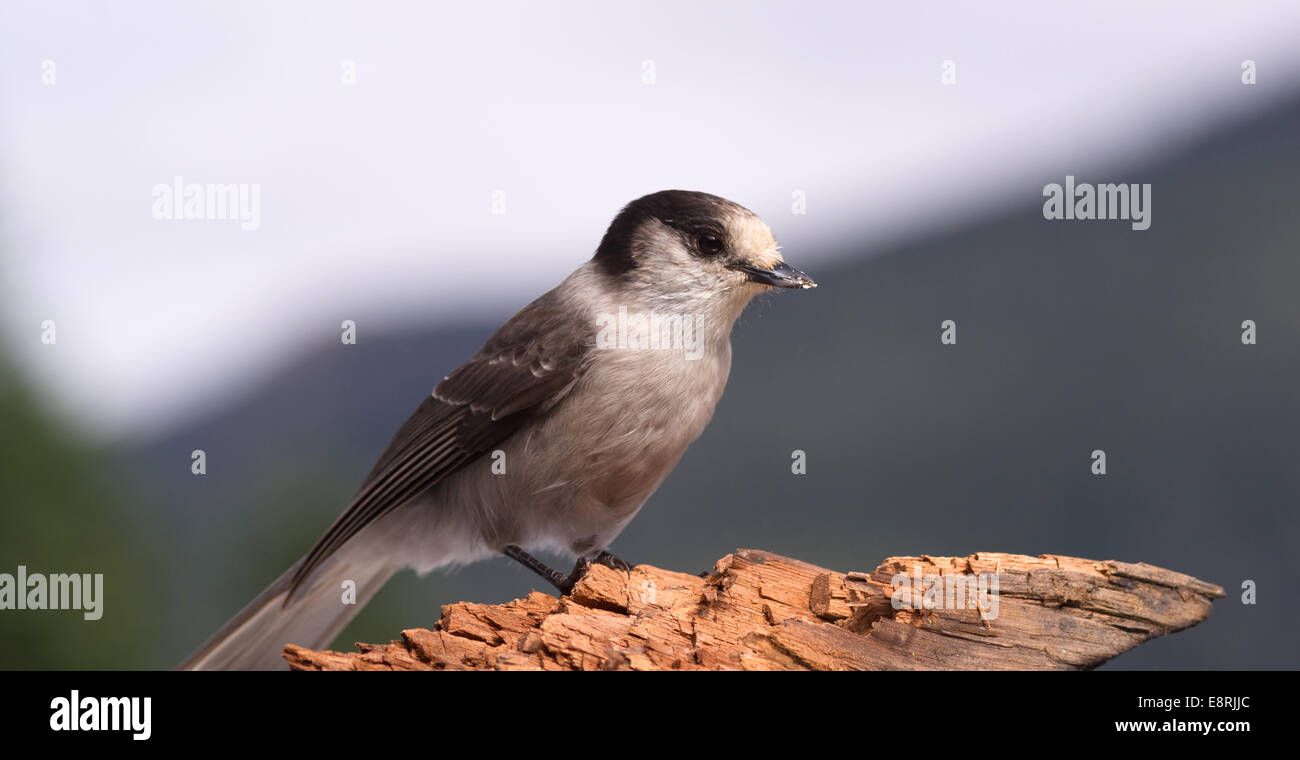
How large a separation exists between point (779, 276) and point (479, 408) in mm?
1305

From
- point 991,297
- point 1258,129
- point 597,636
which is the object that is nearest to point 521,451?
point 597,636

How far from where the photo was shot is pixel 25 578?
840 centimetres

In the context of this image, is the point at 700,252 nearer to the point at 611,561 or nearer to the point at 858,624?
the point at 611,561

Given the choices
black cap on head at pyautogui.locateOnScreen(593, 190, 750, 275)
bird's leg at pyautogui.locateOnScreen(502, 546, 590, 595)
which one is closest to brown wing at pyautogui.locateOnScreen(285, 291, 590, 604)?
black cap on head at pyautogui.locateOnScreen(593, 190, 750, 275)

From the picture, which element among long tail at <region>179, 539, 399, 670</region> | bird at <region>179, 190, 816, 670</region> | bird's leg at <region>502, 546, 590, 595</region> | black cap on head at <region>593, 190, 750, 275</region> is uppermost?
black cap on head at <region>593, 190, 750, 275</region>

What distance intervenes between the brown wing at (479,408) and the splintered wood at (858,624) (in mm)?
786

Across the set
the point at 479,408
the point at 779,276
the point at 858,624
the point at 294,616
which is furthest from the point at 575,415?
the point at 294,616

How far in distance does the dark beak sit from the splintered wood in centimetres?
103

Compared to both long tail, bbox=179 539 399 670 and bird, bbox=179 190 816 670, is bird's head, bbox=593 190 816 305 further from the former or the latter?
long tail, bbox=179 539 399 670

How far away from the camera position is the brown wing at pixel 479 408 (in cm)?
378

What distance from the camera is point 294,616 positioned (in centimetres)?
413

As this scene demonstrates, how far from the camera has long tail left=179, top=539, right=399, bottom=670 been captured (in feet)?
12.9
